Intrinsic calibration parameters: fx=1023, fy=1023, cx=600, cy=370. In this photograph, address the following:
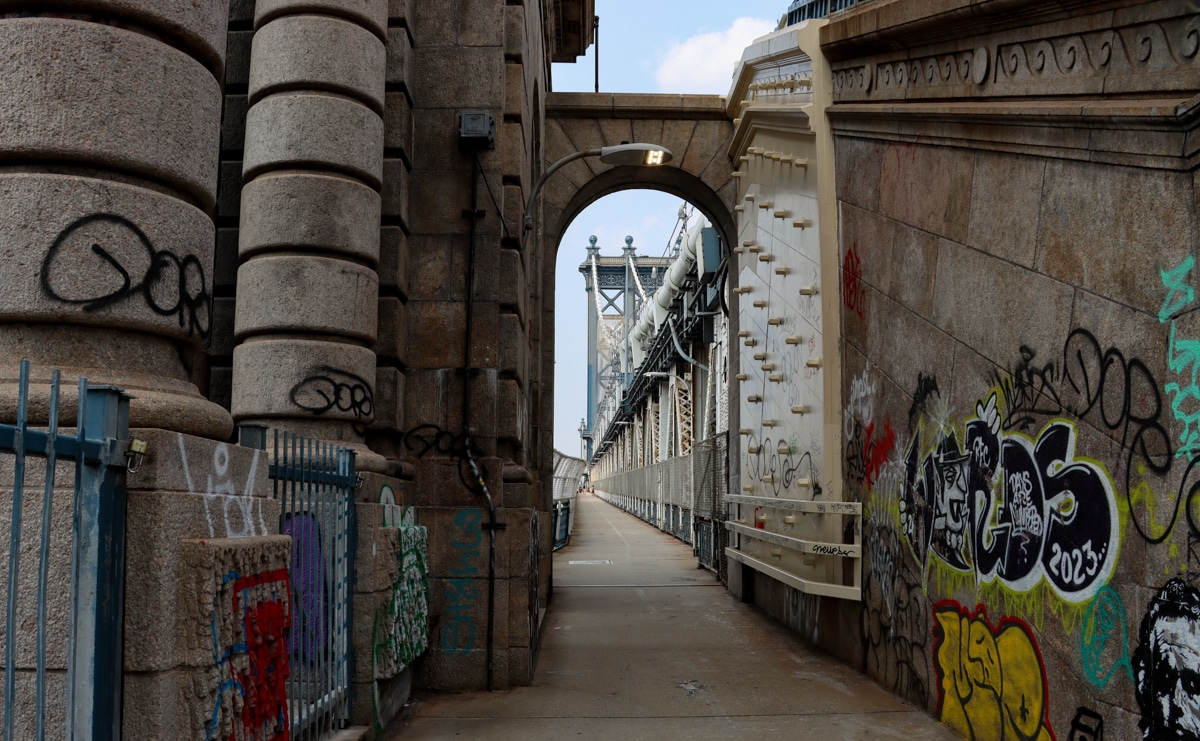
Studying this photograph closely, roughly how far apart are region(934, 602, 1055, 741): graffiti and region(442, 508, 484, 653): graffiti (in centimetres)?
383

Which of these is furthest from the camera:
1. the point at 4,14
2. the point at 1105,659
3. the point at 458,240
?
the point at 458,240

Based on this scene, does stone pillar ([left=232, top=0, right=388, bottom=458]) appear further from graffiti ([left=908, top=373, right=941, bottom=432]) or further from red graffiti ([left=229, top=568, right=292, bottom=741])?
graffiti ([left=908, top=373, right=941, bottom=432])

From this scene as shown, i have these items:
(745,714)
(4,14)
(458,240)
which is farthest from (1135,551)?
(458,240)

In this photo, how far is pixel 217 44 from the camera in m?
4.37

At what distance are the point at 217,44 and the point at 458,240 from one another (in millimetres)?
5012

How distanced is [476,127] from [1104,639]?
6.60 m

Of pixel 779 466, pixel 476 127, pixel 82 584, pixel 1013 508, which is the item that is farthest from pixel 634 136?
pixel 82 584

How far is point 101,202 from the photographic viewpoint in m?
3.80

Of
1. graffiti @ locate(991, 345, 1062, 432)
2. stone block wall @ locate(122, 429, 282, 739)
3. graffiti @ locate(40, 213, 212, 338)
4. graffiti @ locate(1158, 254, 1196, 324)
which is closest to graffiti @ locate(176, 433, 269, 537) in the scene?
stone block wall @ locate(122, 429, 282, 739)

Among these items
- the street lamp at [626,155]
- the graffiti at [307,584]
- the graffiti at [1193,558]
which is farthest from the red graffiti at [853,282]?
the graffiti at [307,584]

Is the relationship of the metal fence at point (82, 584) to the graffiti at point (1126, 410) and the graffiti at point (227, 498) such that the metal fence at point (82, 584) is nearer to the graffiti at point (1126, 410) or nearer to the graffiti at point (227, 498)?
the graffiti at point (227, 498)

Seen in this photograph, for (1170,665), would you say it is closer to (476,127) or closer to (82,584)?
(82,584)

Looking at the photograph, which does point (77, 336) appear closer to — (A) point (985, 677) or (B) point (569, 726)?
(B) point (569, 726)

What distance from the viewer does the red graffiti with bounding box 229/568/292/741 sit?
4102 millimetres
